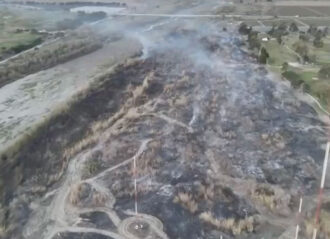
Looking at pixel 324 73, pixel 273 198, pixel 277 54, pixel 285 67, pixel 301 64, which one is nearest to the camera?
pixel 273 198

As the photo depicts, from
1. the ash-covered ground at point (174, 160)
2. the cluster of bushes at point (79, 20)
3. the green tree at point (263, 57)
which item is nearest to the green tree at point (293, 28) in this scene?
the green tree at point (263, 57)

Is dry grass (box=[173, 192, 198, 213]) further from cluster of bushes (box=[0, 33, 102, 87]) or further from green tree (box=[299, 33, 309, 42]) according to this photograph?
green tree (box=[299, 33, 309, 42])

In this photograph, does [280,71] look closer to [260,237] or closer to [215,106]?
[215,106]

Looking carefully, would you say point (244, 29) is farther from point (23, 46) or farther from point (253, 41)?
point (23, 46)

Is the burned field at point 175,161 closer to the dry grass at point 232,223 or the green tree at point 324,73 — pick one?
the dry grass at point 232,223

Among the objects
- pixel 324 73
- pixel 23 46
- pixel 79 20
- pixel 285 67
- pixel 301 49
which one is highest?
pixel 324 73

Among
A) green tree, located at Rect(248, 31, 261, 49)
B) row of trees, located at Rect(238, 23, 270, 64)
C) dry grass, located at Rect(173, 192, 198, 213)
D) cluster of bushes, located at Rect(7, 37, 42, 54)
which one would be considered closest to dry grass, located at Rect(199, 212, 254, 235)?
dry grass, located at Rect(173, 192, 198, 213)

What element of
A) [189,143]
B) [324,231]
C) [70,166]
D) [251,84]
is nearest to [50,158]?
[70,166]

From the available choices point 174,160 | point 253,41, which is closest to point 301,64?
point 253,41
